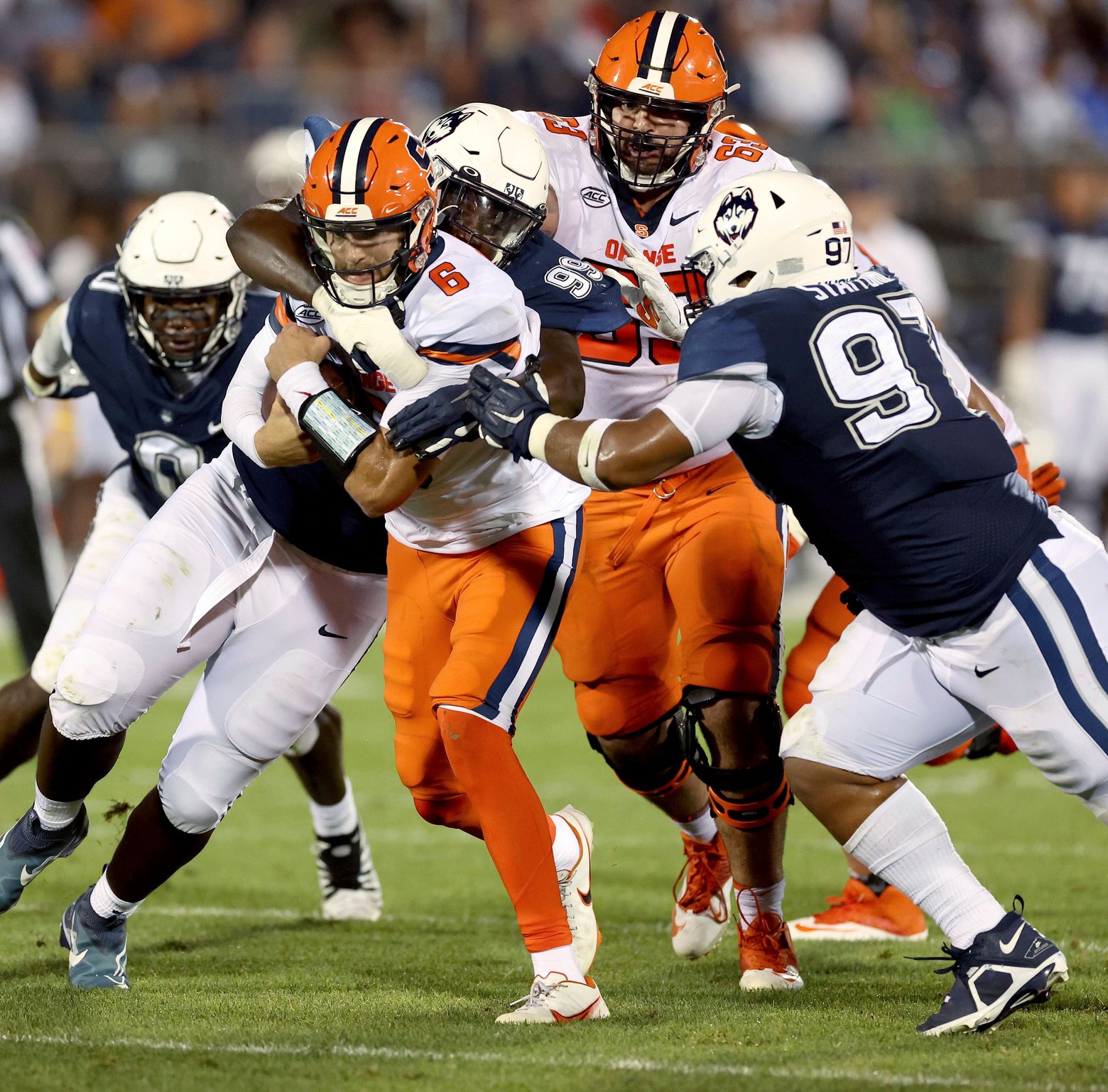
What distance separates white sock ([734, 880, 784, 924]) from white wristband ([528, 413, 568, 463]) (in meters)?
1.31

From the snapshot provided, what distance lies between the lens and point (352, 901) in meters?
5.34

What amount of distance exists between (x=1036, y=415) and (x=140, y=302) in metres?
6.01

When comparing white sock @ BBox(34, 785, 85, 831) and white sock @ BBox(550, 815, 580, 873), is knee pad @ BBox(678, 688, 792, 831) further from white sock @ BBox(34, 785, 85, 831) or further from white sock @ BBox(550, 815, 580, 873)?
white sock @ BBox(34, 785, 85, 831)

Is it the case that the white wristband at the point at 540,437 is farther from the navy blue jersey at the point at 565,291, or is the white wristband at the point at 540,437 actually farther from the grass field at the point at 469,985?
the grass field at the point at 469,985

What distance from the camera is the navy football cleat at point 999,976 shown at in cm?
362

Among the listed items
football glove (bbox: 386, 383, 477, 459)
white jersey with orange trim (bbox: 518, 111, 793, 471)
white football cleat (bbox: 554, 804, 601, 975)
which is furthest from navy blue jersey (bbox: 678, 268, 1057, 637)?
white football cleat (bbox: 554, 804, 601, 975)

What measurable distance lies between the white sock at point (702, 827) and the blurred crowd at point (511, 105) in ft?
21.9

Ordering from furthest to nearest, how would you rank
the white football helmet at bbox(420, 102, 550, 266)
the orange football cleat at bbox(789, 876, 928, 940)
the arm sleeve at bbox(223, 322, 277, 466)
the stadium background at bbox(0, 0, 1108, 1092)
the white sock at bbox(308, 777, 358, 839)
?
the white sock at bbox(308, 777, 358, 839) → the orange football cleat at bbox(789, 876, 928, 940) → the white football helmet at bbox(420, 102, 550, 266) → the arm sleeve at bbox(223, 322, 277, 466) → the stadium background at bbox(0, 0, 1108, 1092)

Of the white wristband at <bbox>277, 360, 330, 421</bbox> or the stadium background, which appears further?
the white wristband at <bbox>277, 360, 330, 421</bbox>

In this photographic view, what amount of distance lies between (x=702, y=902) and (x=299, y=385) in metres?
1.81

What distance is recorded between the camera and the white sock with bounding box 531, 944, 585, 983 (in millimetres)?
3768

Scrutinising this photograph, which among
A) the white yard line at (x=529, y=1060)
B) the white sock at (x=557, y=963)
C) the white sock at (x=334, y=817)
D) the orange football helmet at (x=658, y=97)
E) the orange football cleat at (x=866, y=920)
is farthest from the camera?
the white sock at (x=334, y=817)

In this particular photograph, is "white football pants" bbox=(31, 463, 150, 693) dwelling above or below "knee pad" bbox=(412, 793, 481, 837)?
above

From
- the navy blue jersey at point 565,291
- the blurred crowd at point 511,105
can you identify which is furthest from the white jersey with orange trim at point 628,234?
the blurred crowd at point 511,105
